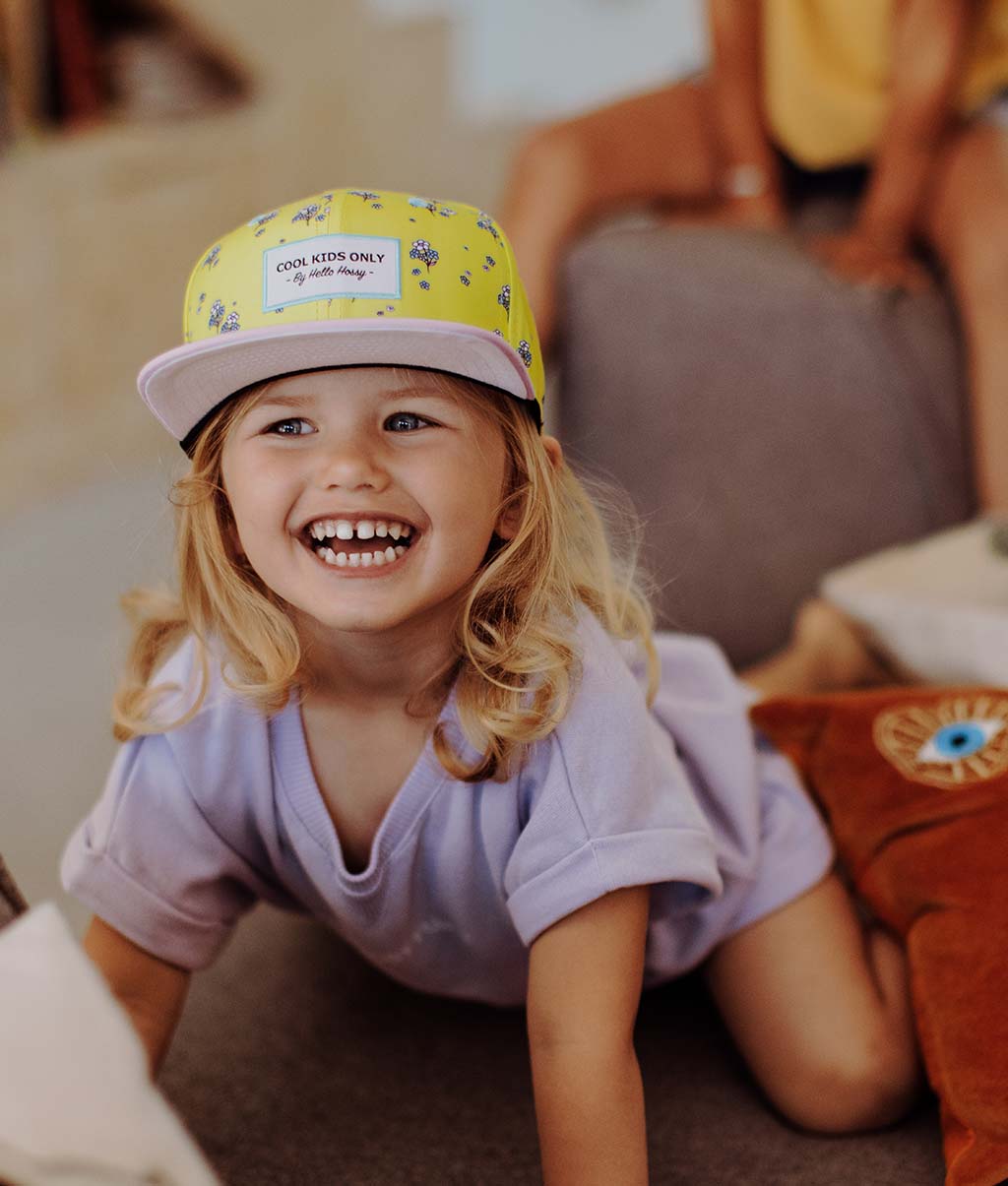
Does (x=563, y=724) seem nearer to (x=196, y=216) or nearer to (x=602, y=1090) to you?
(x=602, y=1090)

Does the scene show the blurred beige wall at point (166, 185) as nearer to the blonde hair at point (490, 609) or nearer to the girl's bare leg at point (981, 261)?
the girl's bare leg at point (981, 261)

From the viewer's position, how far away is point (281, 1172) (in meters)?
A: 0.92

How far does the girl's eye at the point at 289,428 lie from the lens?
2.64 feet

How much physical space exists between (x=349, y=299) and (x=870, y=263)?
3.16ft

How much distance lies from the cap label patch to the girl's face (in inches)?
2.1

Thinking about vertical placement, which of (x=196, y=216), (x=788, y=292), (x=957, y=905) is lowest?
(x=196, y=216)

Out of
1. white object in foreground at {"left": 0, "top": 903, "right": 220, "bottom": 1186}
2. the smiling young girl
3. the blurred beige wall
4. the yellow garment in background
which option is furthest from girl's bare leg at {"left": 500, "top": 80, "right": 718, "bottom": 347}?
white object in foreground at {"left": 0, "top": 903, "right": 220, "bottom": 1186}

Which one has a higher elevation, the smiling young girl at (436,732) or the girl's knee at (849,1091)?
the smiling young girl at (436,732)

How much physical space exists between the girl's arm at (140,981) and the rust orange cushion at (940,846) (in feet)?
1.65

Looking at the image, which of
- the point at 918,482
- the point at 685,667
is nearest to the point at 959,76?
the point at 918,482

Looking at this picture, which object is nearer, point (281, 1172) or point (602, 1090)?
point (602, 1090)

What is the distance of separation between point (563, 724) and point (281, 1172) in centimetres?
37

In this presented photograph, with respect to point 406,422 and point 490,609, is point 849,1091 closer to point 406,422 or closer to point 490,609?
point 490,609

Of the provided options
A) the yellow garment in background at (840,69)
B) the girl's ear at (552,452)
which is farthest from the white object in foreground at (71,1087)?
the yellow garment in background at (840,69)
